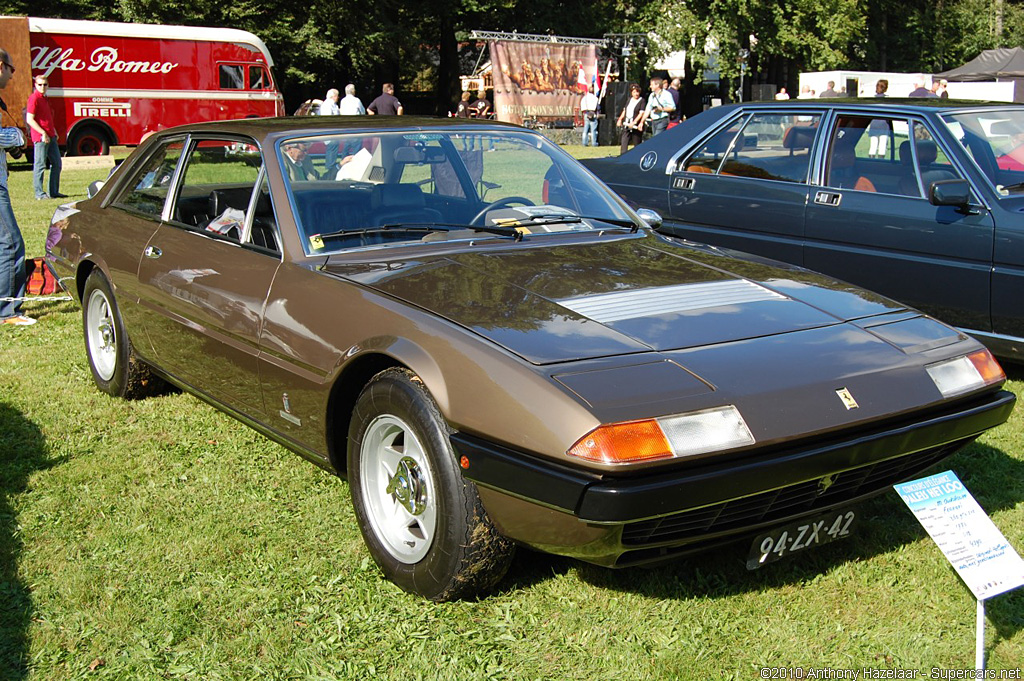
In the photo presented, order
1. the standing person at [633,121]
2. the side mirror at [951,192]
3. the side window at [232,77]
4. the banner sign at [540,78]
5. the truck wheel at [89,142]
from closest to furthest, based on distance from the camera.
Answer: the side mirror at [951,192] → the standing person at [633,121] → the truck wheel at [89,142] → the side window at [232,77] → the banner sign at [540,78]

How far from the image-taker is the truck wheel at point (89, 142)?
22172 mm

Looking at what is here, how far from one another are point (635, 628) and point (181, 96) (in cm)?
2328

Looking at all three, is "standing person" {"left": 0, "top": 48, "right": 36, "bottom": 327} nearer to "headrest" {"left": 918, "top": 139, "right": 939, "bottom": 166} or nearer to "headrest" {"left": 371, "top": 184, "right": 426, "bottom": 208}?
"headrest" {"left": 371, "top": 184, "right": 426, "bottom": 208}

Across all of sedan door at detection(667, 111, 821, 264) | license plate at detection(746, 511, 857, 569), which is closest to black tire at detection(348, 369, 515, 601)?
license plate at detection(746, 511, 857, 569)

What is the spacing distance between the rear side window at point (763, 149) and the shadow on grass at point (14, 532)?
441 centimetres

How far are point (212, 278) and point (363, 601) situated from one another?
156cm

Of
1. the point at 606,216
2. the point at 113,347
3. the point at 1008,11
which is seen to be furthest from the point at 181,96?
the point at 1008,11

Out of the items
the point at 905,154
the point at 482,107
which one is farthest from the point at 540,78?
the point at 905,154

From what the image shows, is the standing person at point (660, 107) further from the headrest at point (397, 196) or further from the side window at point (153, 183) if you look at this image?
the headrest at point (397, 196)

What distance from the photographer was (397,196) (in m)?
3.87

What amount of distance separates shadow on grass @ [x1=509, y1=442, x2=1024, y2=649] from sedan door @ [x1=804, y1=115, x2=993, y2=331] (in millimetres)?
2014

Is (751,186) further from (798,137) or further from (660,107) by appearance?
(660,107)

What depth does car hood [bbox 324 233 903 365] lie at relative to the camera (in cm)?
284

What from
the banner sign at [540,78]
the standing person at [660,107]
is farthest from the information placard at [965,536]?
the banner sign at [540,78]
